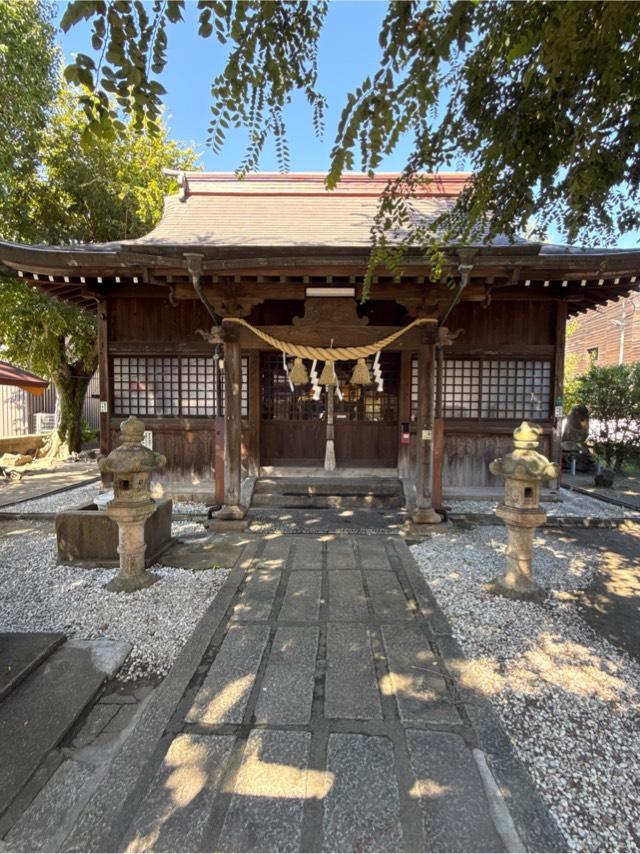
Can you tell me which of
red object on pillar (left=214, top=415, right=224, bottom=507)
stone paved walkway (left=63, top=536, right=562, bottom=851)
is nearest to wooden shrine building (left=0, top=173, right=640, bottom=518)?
red object on pillar (left=214, top=415, right=224, bottom=507)

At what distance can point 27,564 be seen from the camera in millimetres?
4461

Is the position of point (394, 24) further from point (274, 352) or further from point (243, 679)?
point (274, 352)

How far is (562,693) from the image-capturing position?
248 centimetres

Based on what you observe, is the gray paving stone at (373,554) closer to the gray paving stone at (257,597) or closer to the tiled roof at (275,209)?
the gray paving stone at (257,597)

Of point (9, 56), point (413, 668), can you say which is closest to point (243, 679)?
point (413, 668)

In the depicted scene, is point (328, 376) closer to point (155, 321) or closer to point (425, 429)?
point (425, 429)

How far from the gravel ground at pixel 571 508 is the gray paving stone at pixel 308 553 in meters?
2.54

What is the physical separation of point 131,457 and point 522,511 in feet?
12.3

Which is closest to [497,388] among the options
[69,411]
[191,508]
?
[191,508]

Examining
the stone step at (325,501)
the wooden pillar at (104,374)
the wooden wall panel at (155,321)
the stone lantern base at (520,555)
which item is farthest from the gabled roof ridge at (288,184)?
the stone lantern base at (520,555)

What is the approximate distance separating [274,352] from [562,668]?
21.1 ft

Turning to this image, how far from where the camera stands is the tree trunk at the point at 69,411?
39.1 feet

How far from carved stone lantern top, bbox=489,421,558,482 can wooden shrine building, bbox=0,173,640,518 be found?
1893 mm

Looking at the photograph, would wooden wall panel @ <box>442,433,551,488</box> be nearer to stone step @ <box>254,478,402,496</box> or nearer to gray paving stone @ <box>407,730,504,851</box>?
stone step @ <box>254,478,402,496</box>
